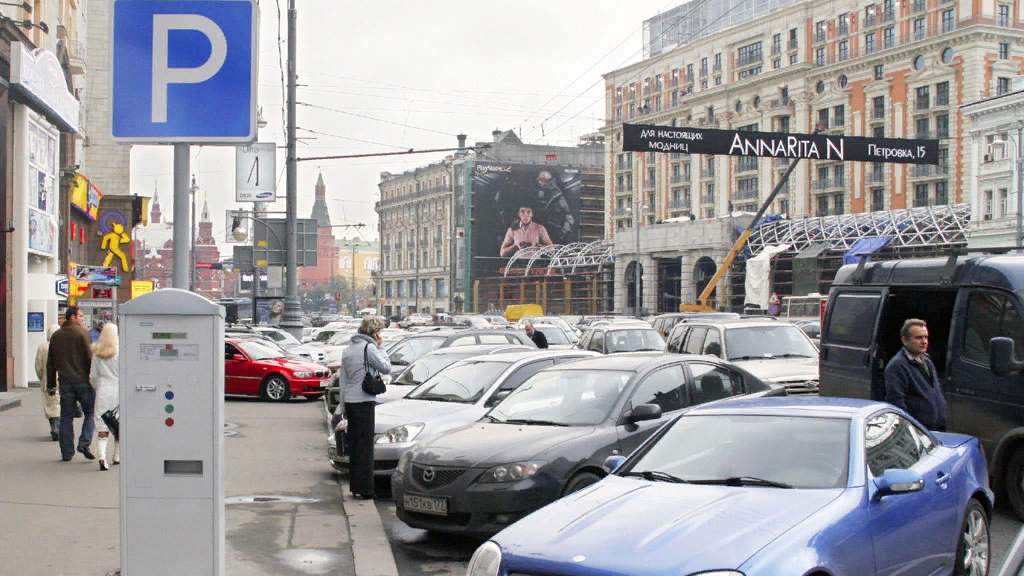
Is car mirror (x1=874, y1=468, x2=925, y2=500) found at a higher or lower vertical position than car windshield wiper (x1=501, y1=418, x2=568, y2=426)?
higher

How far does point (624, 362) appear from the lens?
32.1 feet

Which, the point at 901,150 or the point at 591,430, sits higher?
the point at 901,150

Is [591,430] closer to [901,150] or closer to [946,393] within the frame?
[946,393]

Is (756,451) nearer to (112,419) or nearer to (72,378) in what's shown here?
(112,419)

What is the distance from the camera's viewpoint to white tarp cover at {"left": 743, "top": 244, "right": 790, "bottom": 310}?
58875 mm

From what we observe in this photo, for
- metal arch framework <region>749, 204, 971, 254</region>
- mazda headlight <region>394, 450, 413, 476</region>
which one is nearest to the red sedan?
mazda headlight <region>394, 450, 413, 476</region>

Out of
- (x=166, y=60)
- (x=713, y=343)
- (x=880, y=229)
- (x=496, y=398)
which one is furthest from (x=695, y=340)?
(x=880, y=229)

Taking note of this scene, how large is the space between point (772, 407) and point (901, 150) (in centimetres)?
2633

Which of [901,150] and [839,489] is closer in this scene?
[839,489]

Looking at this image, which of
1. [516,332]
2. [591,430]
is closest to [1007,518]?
[591,430]

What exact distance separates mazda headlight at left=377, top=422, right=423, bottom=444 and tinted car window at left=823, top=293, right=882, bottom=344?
486 cm

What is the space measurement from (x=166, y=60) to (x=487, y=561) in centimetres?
332

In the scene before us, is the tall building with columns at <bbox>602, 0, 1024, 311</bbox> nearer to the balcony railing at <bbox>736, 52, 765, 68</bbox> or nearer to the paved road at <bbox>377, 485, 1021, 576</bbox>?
the balcony railing at <bbox>736, 52, 765, 68</bbox>

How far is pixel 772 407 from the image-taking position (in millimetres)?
6602
